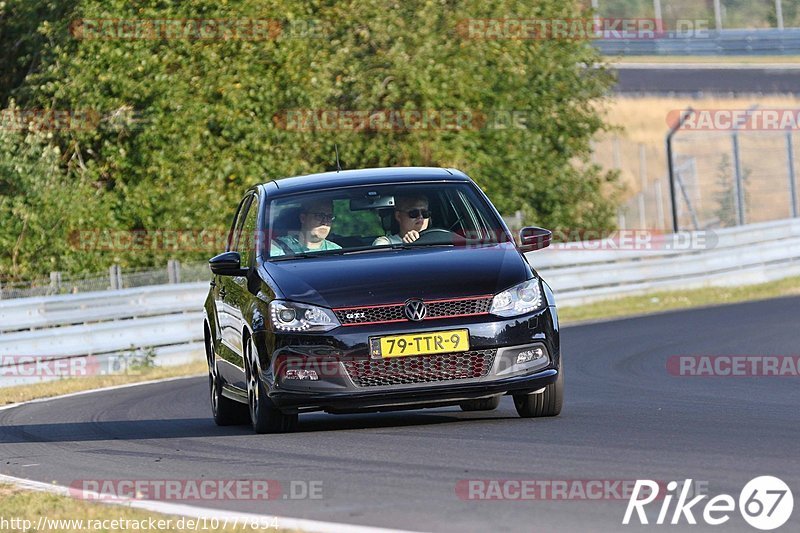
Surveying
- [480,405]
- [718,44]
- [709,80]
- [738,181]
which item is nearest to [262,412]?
[480,405]

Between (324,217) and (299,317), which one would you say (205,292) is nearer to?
(324,217)

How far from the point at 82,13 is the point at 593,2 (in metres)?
23.0

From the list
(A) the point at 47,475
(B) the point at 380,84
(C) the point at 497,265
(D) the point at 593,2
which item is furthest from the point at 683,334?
(D) the point at 593,2

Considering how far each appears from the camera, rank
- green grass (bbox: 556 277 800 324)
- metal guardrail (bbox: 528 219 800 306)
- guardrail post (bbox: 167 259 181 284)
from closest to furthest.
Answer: guardrail post (bbox: 167 259 181 284), green grass (bbox: 556 277 800 324), metal guardrail (bbox: 528 219 800 306)

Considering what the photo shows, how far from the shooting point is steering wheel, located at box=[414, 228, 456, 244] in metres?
10.1

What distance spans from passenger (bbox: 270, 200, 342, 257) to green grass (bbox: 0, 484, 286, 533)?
276 centimetres

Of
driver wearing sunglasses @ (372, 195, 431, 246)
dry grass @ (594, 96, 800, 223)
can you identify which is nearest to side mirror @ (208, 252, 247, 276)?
driver wearing sunglasses @ (372, 195, 431, 246)

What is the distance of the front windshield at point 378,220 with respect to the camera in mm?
10133

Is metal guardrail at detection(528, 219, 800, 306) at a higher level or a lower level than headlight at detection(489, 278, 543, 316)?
lower

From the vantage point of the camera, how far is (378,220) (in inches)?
407

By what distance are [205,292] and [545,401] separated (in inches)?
454

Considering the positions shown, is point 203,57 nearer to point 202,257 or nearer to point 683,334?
point 202,257

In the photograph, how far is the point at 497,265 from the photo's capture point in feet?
31.3

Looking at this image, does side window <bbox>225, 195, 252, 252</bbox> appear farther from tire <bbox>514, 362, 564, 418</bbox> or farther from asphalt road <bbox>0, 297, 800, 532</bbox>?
tire <bbox>514, 362, 564, 418</bbox>
